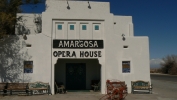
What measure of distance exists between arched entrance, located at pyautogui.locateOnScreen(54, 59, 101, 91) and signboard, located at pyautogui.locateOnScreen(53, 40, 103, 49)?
9.33 ft

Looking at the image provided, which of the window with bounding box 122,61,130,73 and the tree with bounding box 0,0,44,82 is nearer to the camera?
the tree with bounding box 0,0,44,82

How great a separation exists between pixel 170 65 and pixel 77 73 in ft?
148

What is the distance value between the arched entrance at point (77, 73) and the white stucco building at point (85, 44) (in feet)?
8.39

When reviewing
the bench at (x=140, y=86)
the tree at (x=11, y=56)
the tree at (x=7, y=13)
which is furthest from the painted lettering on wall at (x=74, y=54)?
the tree at (x=7, y=13)

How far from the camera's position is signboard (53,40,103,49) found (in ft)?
56.5

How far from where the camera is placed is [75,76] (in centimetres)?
1994

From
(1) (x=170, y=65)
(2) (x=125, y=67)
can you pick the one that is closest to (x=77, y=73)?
(2) (x=125, y=67)

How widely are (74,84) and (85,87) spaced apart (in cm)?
108

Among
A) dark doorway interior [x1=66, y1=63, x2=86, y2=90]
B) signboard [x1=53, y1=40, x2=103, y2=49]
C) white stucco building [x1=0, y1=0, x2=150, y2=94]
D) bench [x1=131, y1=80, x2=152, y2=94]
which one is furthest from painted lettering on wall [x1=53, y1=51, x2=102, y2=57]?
bench [x1=131, y1=80, x2=152, y2=94]

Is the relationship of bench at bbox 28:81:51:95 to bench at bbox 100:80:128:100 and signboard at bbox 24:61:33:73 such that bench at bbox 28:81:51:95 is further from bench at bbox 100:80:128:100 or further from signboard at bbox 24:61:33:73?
bench at bbox 100:80:128:100

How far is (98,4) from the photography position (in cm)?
1783

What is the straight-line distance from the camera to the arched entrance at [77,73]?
19.7 m

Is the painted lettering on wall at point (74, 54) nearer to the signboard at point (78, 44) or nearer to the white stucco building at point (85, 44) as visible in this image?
the white stucco building at point (85, 44)

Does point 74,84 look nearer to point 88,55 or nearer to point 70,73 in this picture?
point 70,73
